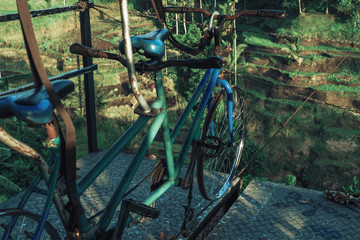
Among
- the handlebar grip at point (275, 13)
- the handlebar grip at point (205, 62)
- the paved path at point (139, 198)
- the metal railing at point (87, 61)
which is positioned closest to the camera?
the handlebar grip at point (205, 62)

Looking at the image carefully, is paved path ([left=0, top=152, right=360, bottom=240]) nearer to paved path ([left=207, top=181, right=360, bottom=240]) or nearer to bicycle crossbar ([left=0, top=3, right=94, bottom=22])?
paved path ([left=207, top=181, right=360, bottom=240])

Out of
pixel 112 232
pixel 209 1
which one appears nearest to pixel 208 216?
pixel 112 232

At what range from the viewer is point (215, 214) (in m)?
3.23

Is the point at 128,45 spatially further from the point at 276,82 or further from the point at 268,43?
the point at 268,43

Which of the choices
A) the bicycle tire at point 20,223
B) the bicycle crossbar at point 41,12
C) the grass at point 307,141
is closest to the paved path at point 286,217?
the bicycle tire at point 20,223

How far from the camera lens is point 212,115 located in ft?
8.89

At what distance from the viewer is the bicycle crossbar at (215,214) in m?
2.87

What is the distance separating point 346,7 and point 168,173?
33.1m

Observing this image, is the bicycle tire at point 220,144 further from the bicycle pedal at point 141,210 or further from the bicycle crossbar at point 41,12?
the bicycle crossbar at point 41,12

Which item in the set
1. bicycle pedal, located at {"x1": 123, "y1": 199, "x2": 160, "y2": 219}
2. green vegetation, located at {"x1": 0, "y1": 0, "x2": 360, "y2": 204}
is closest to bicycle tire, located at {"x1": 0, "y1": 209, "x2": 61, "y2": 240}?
bicycle pedal, located at {"x1": 123, "y1": 199, "x2": 160, "y2": 219}

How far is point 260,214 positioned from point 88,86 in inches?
78.4

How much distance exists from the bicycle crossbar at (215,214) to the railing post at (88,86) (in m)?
1.55

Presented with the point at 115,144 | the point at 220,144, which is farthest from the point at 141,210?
the point at 220,144

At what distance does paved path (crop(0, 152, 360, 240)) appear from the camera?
115 inches
